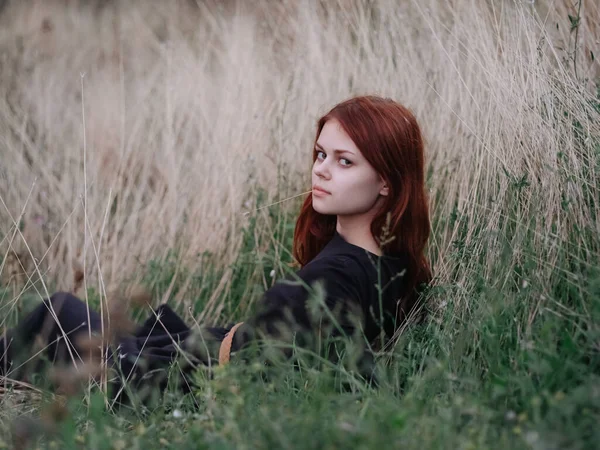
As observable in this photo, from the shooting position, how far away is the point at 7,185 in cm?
443

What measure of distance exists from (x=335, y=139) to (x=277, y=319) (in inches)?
25.9

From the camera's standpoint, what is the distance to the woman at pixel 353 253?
2721mm

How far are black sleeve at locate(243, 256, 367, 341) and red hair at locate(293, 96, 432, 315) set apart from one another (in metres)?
0.24

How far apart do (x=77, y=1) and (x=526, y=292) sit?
5.64 m

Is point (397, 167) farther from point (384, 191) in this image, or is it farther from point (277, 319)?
point (277, 319)

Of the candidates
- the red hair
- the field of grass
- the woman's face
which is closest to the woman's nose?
the woman's face

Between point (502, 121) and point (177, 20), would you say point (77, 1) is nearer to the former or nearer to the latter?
point (177, 20)

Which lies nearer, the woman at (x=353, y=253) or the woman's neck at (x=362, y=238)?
the woman at (x=353, y=253)

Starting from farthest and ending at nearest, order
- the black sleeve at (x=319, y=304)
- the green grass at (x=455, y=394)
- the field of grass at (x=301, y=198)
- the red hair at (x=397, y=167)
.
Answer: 1. the red hair at (x=397, y=167)
2. the black sleeve at (x=319, y=304)
3. the field of grass at (x=301, y=198)
4. the green grass at (x=455, y=394)

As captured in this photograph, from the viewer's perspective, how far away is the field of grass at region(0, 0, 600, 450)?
2.07 meters

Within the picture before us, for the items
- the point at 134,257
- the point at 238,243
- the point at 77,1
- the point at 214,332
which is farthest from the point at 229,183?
the point at 77,1

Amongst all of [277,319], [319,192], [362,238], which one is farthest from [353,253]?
[277,319]

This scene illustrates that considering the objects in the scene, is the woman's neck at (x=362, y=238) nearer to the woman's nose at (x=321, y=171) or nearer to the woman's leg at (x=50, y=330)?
the woman's nose at (x=321, y=171)

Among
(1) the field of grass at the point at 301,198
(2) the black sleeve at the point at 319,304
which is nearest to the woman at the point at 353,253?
(2) the black sleeve at the point at 319,304
